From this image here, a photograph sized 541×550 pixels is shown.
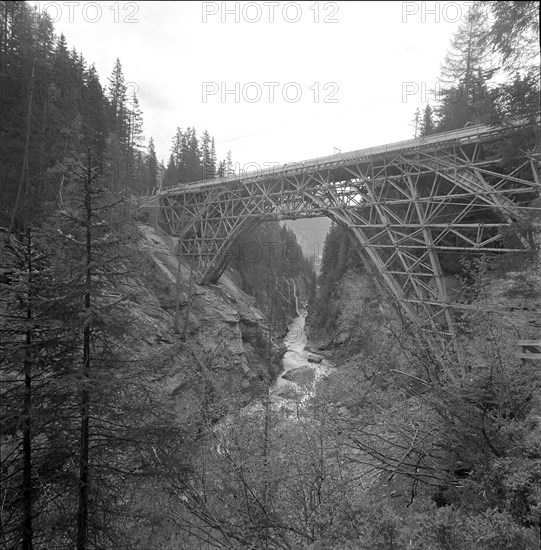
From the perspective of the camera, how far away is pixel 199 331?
2041 centimetres

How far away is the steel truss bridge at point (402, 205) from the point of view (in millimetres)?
12484

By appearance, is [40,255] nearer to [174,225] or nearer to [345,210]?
[345,210]

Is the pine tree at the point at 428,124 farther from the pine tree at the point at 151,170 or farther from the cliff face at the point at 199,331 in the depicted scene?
the pine tree at the point at 151,170

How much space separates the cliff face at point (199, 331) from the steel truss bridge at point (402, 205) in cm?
234

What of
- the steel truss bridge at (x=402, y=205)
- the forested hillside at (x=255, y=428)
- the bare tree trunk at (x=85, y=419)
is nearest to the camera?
the forested hillside at (x=255, y=428)

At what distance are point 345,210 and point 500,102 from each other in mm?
12115

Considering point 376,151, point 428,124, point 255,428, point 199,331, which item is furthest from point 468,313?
point 428,124

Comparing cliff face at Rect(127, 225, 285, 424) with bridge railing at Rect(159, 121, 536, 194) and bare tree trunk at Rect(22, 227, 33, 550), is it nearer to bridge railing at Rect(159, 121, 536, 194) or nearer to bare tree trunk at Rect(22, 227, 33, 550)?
bridge railing at Rect(159, 121, 536, 194)

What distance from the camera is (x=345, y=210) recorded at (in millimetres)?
17453

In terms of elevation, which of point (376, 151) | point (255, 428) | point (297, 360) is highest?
point (376, 151)

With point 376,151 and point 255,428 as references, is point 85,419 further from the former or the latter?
point 376,151

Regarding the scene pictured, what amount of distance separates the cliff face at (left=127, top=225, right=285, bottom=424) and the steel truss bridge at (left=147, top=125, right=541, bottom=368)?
2335mm

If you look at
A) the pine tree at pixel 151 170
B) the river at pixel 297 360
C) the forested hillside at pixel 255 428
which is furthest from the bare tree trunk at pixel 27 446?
the pine tree at pixel 151 170

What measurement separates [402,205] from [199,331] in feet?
46.3
